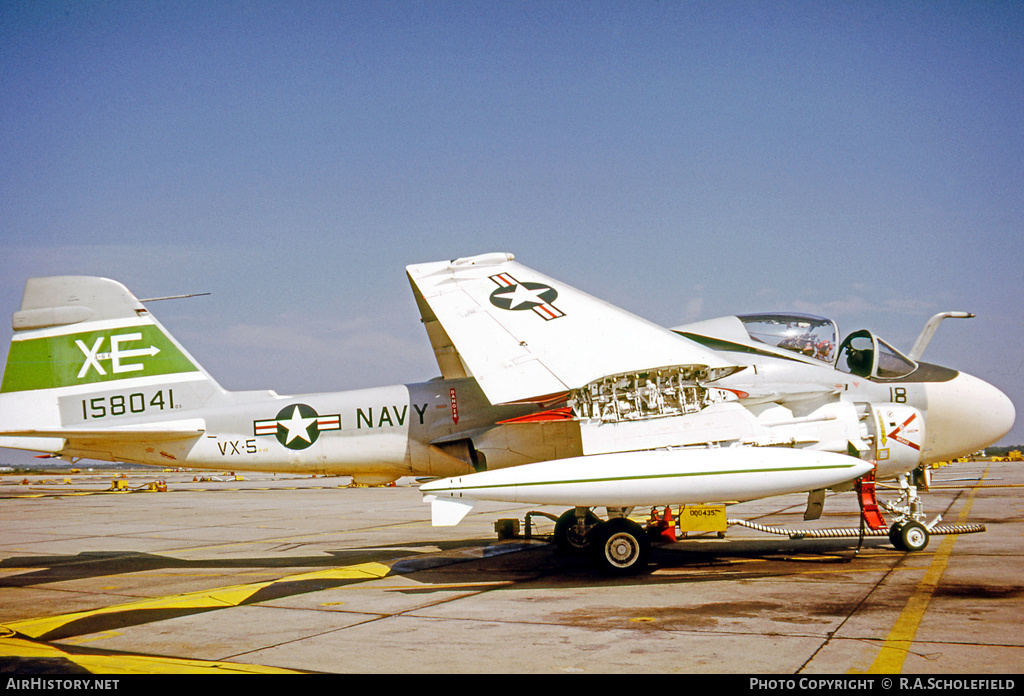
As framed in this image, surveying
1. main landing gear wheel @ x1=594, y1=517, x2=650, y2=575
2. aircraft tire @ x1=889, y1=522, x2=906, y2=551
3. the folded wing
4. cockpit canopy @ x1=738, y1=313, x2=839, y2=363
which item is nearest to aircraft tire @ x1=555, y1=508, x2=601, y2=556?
main landing gear wheel @ x1=594, y1=517, x2=650, y2=575

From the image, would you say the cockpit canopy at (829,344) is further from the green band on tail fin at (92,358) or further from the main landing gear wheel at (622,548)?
the green band on tail fin at (92,358)

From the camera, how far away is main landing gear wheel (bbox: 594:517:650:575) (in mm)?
9359

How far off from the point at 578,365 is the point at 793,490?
2955 millimetres

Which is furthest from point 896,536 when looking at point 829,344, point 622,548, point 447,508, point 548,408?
point 447,508

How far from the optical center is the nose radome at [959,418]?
1094 centimetres

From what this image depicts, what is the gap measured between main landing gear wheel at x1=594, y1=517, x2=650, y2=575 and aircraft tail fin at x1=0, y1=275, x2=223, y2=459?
6361 millimetres

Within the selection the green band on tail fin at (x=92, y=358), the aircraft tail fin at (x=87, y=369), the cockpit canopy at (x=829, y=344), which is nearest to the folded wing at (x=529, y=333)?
the cockpit canopy at (x=829, y=344)

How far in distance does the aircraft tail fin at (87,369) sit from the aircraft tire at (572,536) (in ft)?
18.6

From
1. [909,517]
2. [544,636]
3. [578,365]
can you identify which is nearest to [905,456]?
[909,517]

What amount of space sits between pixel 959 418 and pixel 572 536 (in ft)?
19.1

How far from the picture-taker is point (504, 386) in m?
9.59

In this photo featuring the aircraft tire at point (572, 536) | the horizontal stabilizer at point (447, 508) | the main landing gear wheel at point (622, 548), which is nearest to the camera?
the horizontal stabilizer at point (447, 508)

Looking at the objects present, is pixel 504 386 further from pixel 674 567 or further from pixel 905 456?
pixel 905 456

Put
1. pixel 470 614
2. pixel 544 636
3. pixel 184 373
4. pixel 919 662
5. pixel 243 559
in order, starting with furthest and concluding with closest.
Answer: pixel 243 559 < pixel 184 373 < pixel 470 614 < pixel 544 636 < pixel 919 662
